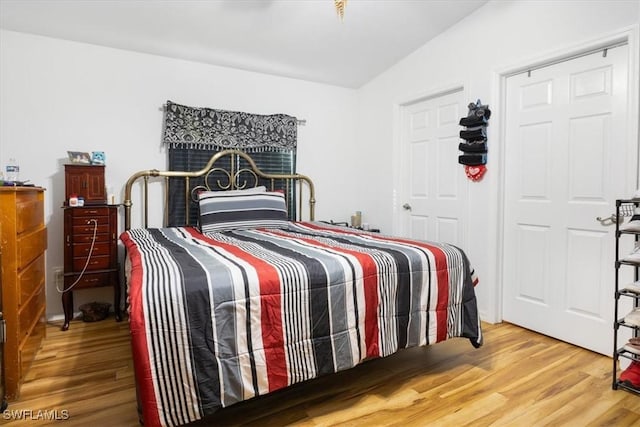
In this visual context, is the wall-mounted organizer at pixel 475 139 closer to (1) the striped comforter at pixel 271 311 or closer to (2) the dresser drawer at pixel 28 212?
(1) the striped comforter at pixel 271 311

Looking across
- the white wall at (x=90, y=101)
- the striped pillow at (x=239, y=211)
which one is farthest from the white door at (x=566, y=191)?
the white wall at (x=90, y=101)

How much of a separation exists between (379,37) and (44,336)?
11.5 feet

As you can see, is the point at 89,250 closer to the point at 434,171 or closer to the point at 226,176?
the point at 226,176

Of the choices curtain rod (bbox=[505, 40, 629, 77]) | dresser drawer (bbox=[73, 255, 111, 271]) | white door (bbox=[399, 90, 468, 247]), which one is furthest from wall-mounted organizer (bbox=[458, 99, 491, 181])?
dresser drawer (bbox=[73, 255, 111, 271])

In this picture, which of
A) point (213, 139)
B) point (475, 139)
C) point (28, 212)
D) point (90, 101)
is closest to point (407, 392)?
point (475, 139)

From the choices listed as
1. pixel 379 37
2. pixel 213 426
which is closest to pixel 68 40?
pixel 379 37

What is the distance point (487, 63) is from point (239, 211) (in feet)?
7.51

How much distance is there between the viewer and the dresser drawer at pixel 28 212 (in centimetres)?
195

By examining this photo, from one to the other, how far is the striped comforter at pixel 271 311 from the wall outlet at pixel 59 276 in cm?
118

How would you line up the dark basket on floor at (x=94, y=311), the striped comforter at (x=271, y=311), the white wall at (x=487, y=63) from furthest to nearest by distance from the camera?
the dark basket on floor at (x=94, y=311) < the white wall at (x=487, y=63) < the striped comforter at (x=271, y=311)

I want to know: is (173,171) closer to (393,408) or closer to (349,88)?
(349,88)

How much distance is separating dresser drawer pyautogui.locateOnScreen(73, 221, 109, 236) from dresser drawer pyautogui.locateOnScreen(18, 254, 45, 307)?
1.06ft

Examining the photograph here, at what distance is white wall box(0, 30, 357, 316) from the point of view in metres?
2.87

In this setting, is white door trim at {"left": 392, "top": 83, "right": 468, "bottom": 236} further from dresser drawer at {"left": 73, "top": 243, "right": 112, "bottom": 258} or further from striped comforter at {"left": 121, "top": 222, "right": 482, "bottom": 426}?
dresser drawer at {"left": 73, "top": 243, "right": 112, "bottom": 258}
